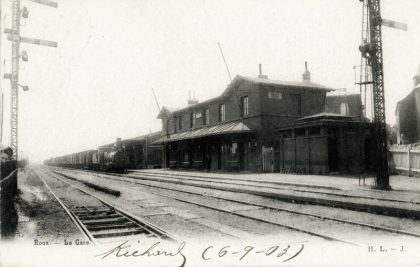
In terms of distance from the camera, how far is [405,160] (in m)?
18.9

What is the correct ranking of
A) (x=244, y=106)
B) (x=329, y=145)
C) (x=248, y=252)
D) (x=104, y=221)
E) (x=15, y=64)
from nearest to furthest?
(x=248, y=252) < (x=104, y=221) < (x=15, y=64) < (x=329, y=145) < (x=244, y=106)

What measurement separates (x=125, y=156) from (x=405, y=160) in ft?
85.6

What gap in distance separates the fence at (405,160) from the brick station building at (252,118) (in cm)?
600

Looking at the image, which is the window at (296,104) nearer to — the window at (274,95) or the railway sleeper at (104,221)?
the window at (274,95)

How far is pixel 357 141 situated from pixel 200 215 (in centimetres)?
1512

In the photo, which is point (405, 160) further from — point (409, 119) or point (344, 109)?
point (344, 109)

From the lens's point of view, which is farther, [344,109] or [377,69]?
[344,109]

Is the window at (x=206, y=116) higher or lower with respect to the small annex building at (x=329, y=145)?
higher

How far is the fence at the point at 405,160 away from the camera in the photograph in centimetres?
1756

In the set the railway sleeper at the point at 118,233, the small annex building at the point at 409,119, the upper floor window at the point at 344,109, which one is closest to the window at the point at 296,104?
the small annex building at the point at 409,119

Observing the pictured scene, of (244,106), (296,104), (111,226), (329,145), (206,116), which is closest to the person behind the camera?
(111,226)

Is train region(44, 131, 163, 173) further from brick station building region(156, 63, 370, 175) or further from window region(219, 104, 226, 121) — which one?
window region(219, 104, 226, 121)
